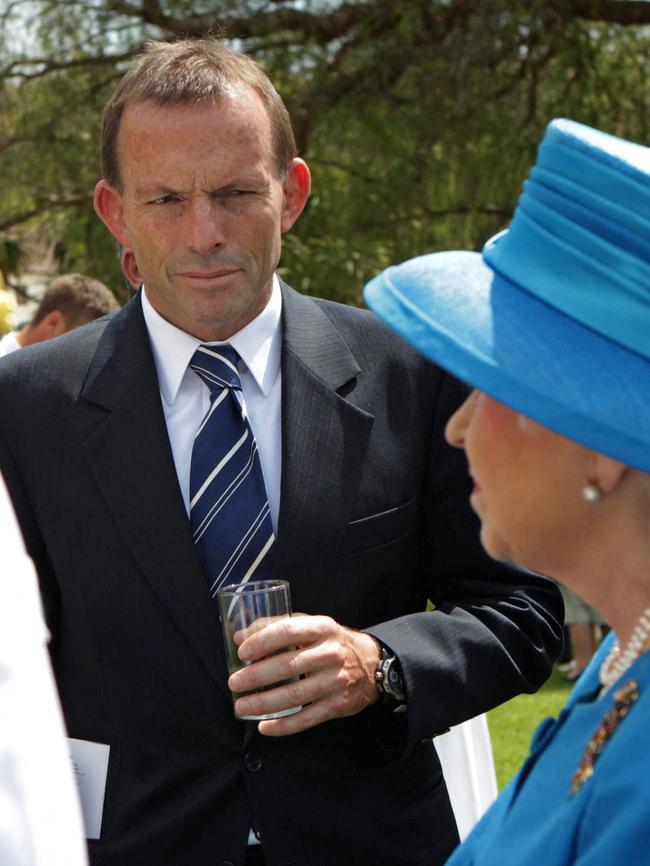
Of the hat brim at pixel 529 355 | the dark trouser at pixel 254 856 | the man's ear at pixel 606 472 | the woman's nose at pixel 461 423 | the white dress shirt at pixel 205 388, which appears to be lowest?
the dark trouser at pixel 254 856

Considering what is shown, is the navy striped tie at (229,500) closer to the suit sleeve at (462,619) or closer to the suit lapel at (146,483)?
the suit lapel at (146,483)

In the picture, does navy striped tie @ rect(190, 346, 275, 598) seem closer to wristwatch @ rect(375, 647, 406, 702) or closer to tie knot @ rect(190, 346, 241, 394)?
tie knot @ rect(190, 346, 241, 394)

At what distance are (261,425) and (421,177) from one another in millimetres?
6130

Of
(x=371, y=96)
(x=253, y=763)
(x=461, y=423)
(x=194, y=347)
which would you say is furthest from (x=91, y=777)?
(x=371, y=96)

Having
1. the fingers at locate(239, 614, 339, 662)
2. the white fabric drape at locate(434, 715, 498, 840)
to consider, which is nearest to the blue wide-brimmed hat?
the fingers at locate(239, 614, 339, 662)

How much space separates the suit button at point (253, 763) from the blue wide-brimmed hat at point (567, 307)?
3.74ft

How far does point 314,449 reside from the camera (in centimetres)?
266

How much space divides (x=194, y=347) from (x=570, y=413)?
4.39 feet

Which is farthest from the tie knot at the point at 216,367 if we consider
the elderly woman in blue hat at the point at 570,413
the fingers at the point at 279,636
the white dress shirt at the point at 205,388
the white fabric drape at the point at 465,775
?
the white fabric drape at the point at 465,775

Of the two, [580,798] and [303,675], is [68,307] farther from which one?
[580,798]

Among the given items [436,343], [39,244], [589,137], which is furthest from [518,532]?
[39,244]

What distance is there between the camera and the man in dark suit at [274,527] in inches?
99.5

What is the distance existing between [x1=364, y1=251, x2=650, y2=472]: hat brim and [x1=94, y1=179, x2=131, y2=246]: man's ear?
4.16 feet

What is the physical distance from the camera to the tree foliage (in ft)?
27.3
